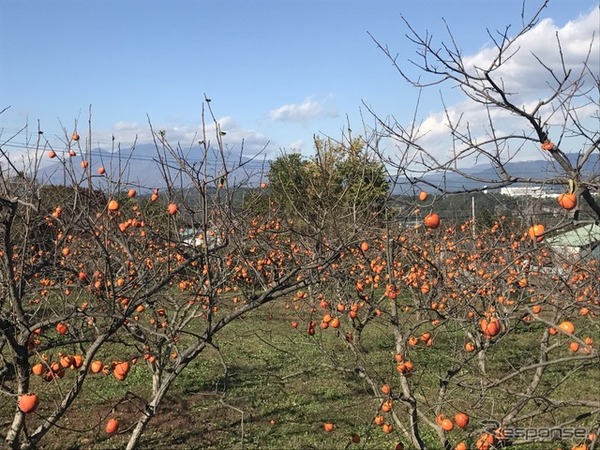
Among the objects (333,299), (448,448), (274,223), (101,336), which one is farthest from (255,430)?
(274,223)

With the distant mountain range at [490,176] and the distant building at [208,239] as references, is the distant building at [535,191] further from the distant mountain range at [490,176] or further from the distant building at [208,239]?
the distant building at [208,239]

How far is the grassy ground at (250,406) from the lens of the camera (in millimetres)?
5617

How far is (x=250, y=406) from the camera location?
676 cm

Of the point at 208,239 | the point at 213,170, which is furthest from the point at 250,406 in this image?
the point at 213,170

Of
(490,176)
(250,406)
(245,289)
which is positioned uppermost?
(490,176)

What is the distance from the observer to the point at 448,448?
3.99 m

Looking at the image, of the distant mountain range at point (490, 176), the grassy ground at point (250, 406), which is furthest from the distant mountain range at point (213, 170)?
the grassy ground at point (250, 406)

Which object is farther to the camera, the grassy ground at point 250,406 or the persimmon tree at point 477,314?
the grassy ground at point 250,406

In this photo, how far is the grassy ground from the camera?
562 cm

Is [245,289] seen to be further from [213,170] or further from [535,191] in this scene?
[535,191]

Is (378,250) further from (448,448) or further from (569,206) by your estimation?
(569,206)

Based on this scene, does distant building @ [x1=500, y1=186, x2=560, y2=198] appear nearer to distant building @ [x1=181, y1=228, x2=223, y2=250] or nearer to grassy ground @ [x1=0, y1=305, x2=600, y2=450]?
grassy ground @ [x1=0, y1=305, x2=600, y2=450]

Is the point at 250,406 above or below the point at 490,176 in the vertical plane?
below

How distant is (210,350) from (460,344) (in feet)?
14.1
